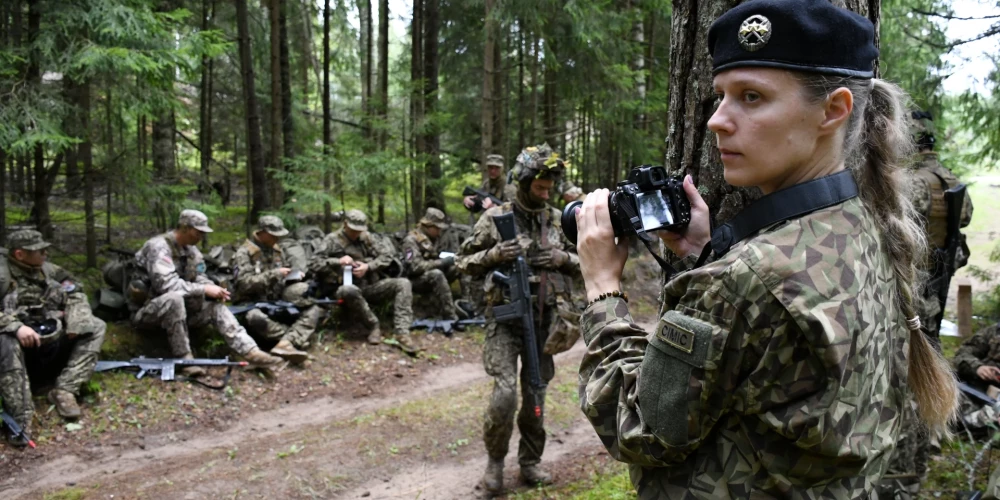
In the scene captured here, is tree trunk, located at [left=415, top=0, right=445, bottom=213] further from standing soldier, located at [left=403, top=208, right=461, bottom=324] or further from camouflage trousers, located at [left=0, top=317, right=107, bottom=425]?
camouflage trousers, located at [left=0, top=317, right=107, bottom=425]

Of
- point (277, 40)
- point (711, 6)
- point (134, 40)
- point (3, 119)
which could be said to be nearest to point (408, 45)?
point (277, 40)

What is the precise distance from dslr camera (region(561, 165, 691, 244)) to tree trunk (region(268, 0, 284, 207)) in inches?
443

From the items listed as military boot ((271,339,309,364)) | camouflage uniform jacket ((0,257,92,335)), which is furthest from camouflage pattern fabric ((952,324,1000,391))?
camouflage uniform jacket ((0,257,92,335))

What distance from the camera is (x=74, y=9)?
7.80 meters

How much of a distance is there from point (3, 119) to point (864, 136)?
28.1ft

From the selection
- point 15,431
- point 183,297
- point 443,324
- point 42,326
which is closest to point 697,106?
point 15,431

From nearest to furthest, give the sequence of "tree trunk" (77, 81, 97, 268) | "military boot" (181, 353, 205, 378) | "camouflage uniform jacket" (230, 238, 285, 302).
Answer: "military boot" (181, 353, 205, 378), "tree trunk" (77, 81, 97, 268), "camouflage uniform jacket" (230, 238, 285, 302)

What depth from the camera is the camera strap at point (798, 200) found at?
143 centimetres

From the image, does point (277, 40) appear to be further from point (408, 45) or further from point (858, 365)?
point (858, 365)

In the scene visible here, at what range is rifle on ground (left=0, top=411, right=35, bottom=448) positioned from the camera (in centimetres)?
612

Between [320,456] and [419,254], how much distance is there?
569cm

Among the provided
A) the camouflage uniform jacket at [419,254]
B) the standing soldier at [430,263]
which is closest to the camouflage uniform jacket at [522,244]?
the standing soldier at [430,263]

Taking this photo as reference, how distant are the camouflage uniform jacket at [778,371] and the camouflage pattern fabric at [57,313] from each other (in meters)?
7.25

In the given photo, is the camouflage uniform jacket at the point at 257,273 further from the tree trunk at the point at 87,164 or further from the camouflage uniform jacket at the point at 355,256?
the tree trunk at the point at 87,164
